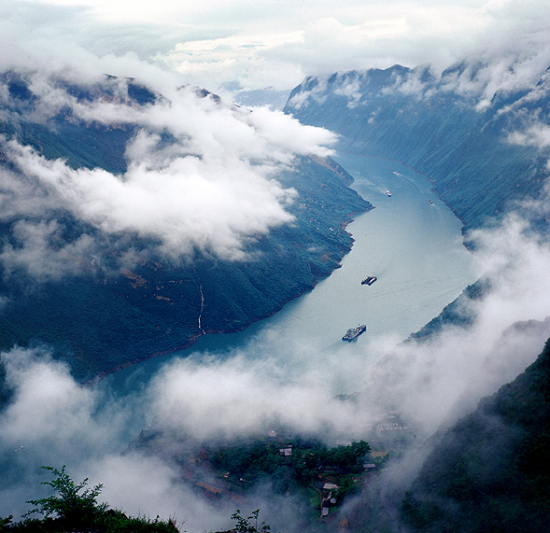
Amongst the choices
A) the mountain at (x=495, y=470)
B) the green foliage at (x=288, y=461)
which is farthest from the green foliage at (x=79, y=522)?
the mountain at (x=495, y=470)

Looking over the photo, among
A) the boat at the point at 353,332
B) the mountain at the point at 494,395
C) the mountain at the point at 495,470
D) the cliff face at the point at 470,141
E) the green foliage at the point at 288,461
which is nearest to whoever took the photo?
the mountain at the point at 495,470

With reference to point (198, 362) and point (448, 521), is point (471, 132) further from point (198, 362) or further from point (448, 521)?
point (448, 521)

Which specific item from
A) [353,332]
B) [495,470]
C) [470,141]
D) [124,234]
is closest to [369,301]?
[353,332]

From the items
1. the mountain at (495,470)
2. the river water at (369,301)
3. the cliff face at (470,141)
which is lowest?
the mountain at (495,470)

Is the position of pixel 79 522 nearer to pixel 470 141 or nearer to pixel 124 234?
pixel 124 234

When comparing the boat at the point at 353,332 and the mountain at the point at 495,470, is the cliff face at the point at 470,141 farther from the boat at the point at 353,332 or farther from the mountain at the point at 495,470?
the mountain at the point at 495,470

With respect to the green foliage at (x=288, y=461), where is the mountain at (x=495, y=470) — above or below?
below

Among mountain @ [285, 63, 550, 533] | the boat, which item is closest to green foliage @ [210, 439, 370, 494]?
mountain @ [285, 63, 550, 533]
